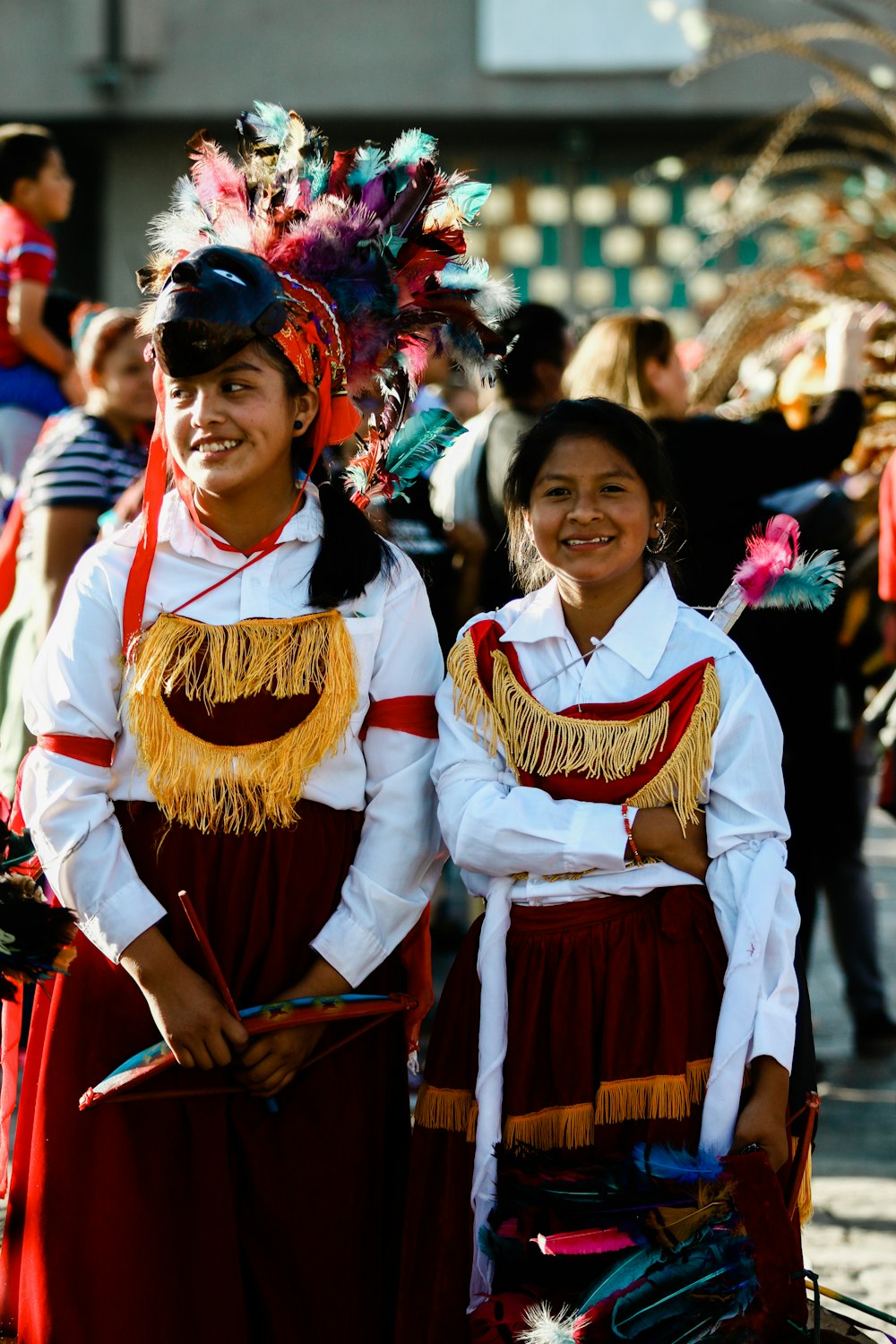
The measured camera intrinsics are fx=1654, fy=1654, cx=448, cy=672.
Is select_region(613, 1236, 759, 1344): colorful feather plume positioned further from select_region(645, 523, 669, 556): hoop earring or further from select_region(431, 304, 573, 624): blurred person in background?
select_region(431, 304, 573, 624): blurred person in background

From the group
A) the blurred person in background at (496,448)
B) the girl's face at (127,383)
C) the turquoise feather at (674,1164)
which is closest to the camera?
the turquoise feather at (674,1164)

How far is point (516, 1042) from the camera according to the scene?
2562mm

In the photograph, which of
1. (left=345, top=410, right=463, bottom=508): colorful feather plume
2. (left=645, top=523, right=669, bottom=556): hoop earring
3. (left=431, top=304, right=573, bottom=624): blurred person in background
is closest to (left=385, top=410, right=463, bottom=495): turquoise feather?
(left=345, top=410, right=463, bottom=508): colorful feather plume

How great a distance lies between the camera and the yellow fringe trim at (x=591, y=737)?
8.23 feet

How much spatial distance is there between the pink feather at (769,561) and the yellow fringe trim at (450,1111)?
3.04ft

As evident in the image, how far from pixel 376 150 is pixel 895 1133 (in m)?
2.91

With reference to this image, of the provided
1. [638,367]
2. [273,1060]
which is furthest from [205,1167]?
[638,367]

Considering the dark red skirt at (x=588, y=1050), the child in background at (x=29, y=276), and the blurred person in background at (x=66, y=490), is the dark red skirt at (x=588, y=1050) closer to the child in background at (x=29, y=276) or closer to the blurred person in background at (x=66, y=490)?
the blurred person in background at (x=66, y=490)

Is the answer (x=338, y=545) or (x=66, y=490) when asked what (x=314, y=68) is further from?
(x=338, y=545)

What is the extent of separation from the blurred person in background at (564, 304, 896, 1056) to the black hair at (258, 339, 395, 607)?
900mm

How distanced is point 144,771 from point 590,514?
0.80m

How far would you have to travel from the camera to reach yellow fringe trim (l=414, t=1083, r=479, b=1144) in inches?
102

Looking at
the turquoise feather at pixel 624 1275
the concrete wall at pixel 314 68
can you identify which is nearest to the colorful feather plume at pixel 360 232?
the turquoise feather at pixel 624 1275

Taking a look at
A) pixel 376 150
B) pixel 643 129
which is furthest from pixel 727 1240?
pixel 643 129
